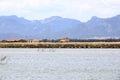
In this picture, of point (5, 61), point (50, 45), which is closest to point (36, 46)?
point (50, 45)

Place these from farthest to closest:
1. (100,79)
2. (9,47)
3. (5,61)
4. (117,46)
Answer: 1. (9,47)
2. (117,46)
3. (5,61)
4. (100,79)

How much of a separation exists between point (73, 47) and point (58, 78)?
124 m

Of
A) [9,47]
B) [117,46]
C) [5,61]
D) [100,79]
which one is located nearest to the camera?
[100,79]

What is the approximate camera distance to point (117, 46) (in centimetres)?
15962

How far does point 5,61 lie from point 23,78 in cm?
2511

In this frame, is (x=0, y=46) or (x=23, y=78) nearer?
(x=23, y=78)

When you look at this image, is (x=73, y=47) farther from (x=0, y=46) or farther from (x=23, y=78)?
(x=23, y=78)

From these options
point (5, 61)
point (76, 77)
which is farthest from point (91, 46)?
point (76, 77)

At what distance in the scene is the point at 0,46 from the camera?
174375 millimetres

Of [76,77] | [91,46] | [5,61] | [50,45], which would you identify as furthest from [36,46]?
[76,77]

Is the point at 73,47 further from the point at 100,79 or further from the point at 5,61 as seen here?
the point at 100,79

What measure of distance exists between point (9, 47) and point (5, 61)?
104836mm

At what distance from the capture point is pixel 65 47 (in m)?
167

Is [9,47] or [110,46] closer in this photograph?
[110,46]
